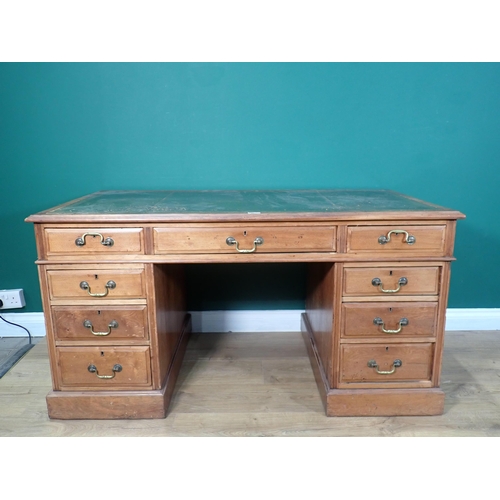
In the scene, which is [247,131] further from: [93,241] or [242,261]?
[93,241]

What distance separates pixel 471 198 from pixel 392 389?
1.16 meters

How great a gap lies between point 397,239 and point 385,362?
1.56 ft

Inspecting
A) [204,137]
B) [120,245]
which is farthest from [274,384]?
[204,137]

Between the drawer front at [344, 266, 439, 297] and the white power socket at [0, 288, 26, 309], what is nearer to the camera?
the drawer front at [344, 266, 439, 297]

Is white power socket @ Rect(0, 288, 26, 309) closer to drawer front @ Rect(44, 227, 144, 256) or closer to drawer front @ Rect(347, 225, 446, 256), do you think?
drawer front @ Rect(44, 227, 144, 256)

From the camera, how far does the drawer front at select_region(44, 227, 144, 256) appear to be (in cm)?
149

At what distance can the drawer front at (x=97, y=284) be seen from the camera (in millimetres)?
1522

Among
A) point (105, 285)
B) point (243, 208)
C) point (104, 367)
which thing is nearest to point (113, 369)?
point (104, 367)

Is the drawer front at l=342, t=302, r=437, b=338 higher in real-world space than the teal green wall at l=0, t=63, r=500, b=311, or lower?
lower

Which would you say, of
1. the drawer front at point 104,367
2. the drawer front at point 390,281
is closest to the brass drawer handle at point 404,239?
the drawer front at point 390,281

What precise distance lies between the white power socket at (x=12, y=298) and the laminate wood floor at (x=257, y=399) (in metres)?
0.25

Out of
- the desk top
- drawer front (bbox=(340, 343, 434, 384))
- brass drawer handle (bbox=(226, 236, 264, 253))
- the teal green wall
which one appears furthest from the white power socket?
drawer front (bbox=(340, 343, 434, 384))

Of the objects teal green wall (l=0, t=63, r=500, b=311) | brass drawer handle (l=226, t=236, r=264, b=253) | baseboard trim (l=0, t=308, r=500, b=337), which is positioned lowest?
baseboard trim (l=0, t=308, r=500, b=337)

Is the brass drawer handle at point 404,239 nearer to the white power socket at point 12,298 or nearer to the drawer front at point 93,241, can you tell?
the drawer front at point 93,241
